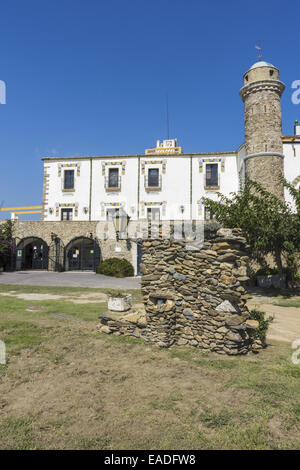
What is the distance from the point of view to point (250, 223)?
42.8ft

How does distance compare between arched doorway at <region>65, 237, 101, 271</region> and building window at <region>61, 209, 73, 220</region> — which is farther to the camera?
building window at <region>61, 209, 73, 220</region>

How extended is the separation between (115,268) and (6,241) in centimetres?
946

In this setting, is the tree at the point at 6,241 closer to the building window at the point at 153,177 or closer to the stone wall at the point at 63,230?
the stone wall at the point at 63,230

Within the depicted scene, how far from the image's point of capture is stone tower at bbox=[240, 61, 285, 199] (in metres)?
18.6

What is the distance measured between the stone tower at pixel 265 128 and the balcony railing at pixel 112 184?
11778mm

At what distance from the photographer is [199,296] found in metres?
5.96

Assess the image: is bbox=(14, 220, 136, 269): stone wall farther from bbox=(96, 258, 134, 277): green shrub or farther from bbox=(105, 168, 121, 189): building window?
bbox=(105, 168, 121, 189): building window

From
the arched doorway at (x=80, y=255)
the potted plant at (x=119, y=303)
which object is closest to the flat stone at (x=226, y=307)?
the potted plant at (x=119, y=303)

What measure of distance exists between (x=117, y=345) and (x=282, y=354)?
143 inches

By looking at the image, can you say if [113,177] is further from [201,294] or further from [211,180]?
[201,294]

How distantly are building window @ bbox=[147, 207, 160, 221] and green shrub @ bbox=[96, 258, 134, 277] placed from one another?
5.69m

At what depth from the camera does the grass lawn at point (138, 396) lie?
3062 mm

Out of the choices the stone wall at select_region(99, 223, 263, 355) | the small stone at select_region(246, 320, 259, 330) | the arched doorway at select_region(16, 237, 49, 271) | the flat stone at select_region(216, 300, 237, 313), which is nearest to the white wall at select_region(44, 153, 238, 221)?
the arched doorway at select_region(16, 237, 49, 271)

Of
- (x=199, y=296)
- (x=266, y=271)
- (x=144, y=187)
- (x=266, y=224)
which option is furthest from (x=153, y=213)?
(x=199, y=296)
